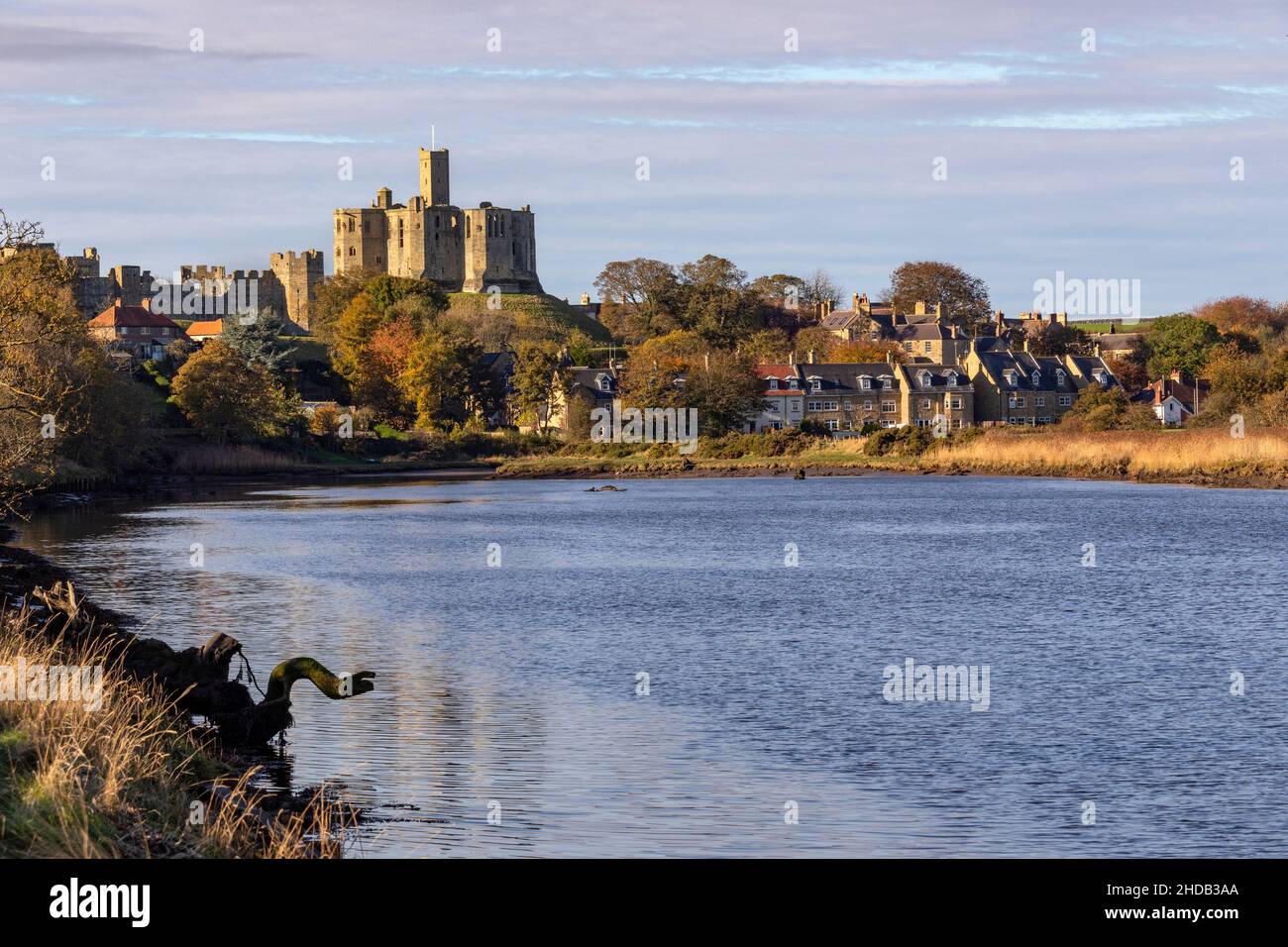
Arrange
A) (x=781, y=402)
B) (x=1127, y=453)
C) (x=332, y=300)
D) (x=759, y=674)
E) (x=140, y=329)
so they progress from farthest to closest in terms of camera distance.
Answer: (x=332, y=300) → (x=140, y=329) → (x=781, y=402) → (x=1127, y=453) → (x=759, y=674)

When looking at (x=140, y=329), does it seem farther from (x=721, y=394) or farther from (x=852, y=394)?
(x=852, y=394)

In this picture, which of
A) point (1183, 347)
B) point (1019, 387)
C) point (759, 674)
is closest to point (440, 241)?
point (1019, 387)

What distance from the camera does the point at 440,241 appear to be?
570 feet

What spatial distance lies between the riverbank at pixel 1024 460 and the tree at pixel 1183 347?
39077 millimetres

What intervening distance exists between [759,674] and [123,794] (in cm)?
1427

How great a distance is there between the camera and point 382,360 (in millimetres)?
120438

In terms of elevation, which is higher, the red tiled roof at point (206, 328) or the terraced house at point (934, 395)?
the red tiled roof at point (206, 328)

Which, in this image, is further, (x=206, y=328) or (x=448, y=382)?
(x=206, y=328)

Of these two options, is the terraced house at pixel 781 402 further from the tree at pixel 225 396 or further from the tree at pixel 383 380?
the tree at pixel 225 396

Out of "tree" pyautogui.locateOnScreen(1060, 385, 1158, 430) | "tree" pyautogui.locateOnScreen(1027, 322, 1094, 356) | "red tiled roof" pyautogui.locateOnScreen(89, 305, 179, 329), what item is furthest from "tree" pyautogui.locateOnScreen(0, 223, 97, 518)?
"tree" pyautogui.locateOnScreen(1027, 322, 1094, 356)

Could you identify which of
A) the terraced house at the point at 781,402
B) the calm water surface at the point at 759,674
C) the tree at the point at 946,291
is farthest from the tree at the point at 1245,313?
the calm water surface at the point at 759,674

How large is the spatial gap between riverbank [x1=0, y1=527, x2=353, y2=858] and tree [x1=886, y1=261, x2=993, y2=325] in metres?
149

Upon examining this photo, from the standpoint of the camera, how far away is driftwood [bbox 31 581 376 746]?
62.4 ft

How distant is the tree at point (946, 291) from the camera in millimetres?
161250
